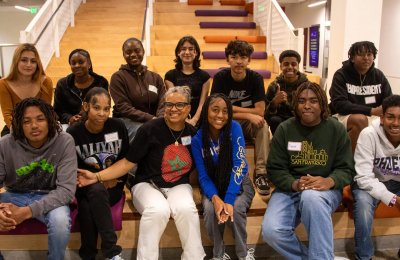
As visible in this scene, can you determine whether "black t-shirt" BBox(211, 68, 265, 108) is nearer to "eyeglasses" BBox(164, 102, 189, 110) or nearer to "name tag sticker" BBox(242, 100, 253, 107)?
"name tag sticker" BBox(242, 100, 253, 107)

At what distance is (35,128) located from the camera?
6.68 ft

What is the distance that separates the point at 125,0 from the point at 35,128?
677cm


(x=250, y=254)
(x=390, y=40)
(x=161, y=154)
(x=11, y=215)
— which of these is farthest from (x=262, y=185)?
(x=390, y=40)

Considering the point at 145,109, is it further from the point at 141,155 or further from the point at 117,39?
the point at 117,39

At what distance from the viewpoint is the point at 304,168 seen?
2246 mm

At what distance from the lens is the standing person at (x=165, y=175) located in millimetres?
2100

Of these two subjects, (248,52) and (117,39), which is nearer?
(248,52)

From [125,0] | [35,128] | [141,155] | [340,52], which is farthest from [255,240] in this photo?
[125,0]

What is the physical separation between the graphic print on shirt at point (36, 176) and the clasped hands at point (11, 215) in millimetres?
166

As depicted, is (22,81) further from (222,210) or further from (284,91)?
(284,91)

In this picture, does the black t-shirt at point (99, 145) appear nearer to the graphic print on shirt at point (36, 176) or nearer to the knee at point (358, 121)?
the graphic print on shirt at point (36, 176)

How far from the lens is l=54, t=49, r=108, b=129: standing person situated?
2.84m

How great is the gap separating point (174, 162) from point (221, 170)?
0.96 feet

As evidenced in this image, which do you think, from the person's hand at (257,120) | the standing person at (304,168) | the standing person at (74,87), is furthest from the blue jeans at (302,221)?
the standing person at (74,87)
